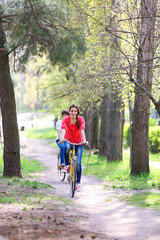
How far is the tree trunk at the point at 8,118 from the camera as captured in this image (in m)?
8.94

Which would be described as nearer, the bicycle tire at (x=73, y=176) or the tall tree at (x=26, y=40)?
the bicycle tire at (x=73, y=176)

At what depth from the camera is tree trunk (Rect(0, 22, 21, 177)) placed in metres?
8.94

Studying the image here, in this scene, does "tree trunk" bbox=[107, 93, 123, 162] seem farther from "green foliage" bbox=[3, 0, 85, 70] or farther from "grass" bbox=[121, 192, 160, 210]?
"grass" bbox=[121, 192, 160, 210]

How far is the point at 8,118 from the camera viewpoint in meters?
9.09

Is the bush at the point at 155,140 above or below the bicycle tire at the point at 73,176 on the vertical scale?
below

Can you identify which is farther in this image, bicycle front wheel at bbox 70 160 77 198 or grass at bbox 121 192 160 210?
bicycle front wheel at bbox 70 160 77 198

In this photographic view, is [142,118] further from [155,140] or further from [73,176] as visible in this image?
[155,140]

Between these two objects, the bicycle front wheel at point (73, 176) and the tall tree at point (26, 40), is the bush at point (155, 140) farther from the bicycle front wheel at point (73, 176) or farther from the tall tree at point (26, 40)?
the bicycle front wheel at point (73, 176)

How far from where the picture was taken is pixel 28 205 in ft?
19.0

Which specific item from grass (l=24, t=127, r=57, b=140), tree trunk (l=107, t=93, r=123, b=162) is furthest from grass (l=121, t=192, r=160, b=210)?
grass (l=24, t=127, r=57, b=140)

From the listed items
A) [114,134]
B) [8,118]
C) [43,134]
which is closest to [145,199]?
[8,118]

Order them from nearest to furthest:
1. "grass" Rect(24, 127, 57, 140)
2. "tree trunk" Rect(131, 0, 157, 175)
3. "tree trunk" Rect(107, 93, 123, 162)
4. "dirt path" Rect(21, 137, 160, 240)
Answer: "dirt path" Rect(21, 137, 160, 240), "tree trunk" Rect(131, 0, 157, 175), "tree trunk" Rect(107, 93, 123, 162), "grass" Rect(24, 127, 57, 140)

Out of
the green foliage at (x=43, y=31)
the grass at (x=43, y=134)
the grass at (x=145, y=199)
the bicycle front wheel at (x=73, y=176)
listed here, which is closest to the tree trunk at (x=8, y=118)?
the green foliage at (x=43, y=31)

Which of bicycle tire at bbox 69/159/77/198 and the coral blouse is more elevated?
the coral blouse
